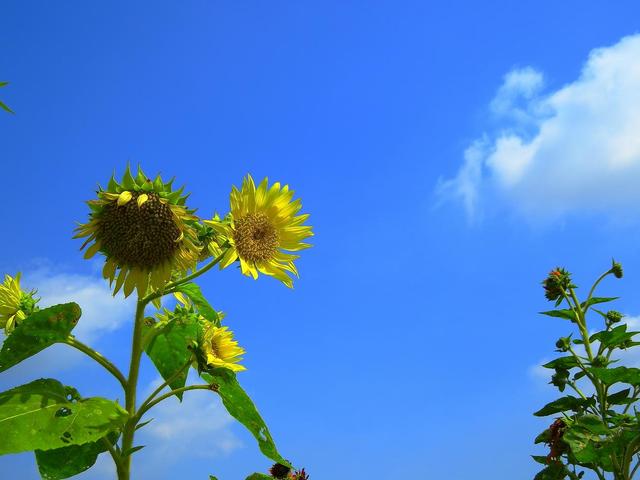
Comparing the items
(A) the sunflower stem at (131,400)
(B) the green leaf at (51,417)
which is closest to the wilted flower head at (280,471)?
(A) the sunflower stem at (131,400)

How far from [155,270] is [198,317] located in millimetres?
518

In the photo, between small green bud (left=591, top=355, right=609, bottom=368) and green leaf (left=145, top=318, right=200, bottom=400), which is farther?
small green bud (left=591, top=355, right=609, bottom=368)

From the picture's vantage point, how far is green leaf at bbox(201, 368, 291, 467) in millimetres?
3107

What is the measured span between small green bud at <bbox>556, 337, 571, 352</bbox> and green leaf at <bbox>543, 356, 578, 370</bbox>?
67 millimetres

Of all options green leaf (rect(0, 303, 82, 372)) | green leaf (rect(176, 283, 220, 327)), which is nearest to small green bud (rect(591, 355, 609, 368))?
green leaf (rect(176, 283, 220, 327))

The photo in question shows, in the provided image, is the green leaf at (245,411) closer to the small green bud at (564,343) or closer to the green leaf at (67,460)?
the green leaf at (67,460)

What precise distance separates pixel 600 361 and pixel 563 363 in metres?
0.23

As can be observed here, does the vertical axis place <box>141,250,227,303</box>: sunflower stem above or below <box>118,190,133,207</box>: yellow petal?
below

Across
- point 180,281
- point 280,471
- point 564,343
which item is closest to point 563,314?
point 564,343

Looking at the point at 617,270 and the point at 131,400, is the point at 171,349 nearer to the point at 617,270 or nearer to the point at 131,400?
the point at 131,400

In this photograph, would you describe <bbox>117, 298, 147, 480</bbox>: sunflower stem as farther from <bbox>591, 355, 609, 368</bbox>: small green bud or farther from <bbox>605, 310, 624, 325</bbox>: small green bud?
<bbox>605, 310, 624, 325</bbox>: small green bud

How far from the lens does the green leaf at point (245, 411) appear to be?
3.11m

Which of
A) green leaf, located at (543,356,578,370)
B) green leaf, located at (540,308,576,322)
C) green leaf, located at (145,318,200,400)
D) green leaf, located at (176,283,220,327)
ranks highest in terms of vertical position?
green leaf, located at (540,308,576,322)

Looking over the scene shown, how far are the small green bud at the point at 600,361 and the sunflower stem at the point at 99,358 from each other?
9.91 ft
